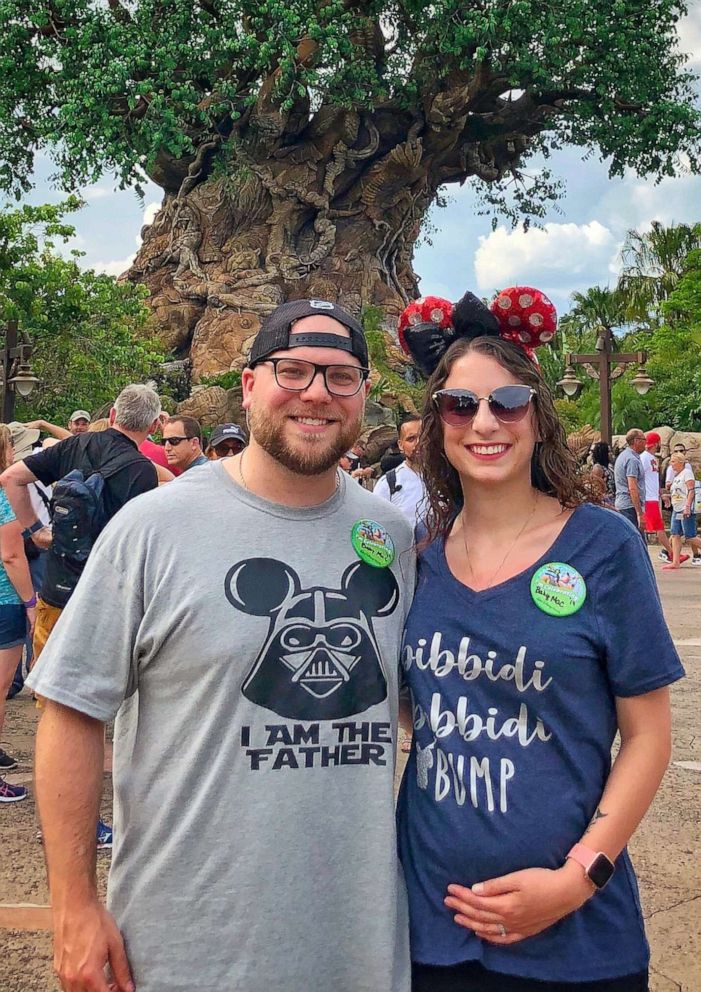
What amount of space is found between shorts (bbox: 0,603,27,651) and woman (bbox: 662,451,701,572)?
10006 mm

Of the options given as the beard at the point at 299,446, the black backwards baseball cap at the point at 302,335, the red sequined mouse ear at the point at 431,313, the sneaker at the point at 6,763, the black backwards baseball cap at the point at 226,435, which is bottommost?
the sneaker at the point at 6,763

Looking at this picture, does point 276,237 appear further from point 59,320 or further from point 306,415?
point 306,415

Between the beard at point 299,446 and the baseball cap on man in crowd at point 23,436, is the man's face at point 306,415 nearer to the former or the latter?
the beard at point 299,446

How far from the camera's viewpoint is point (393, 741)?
1854 mm

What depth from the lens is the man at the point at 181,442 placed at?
21.5 feet

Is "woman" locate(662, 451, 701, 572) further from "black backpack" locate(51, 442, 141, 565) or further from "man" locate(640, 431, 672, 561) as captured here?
"black backpack" locate(51, 442, 141, 565)

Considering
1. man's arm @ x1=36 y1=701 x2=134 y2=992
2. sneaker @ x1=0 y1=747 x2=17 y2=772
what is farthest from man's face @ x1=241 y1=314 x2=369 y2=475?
sneaker @ x1=0 y1=747 x2=17 y2=772

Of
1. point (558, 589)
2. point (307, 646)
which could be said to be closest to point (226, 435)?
point (307, 646)

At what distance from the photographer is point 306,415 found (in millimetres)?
1947

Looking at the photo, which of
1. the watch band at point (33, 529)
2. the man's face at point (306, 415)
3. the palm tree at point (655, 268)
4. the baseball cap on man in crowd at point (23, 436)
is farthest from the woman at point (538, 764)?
the palm tree at point (655, 268)

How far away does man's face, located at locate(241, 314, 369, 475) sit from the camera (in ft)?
6.31

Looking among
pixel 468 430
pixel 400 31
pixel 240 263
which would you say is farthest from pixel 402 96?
pixel 468 430

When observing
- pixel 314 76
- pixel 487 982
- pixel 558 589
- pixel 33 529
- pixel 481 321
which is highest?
pixel 314 76

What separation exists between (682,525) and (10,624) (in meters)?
10.7
